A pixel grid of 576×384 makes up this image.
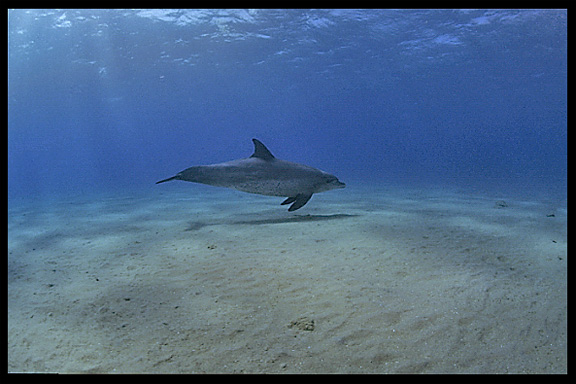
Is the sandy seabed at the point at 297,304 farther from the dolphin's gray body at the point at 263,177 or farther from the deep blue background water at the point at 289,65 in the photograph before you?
the deep blue background water at the point at 289,65

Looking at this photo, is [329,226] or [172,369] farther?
[329,226]

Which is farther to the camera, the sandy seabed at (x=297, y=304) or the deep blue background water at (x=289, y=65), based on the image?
the deep blue background water at (x=289, y=65)

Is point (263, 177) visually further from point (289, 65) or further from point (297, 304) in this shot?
point (289, 65)

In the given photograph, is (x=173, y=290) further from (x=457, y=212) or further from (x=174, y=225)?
(x=457, y=212)

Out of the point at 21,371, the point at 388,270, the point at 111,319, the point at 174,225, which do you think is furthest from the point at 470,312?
the point at 174,225

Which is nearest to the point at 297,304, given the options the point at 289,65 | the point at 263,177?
the point at 263,177

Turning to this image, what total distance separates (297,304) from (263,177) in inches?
187

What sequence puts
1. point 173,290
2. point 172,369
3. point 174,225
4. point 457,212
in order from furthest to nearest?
point 457,212
point 174,225
point 173,290
point 172,369

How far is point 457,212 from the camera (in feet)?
30.9

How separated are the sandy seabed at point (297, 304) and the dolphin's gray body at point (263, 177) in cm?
182

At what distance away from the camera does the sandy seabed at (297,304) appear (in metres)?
2.74

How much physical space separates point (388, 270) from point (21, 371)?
369 centimetres

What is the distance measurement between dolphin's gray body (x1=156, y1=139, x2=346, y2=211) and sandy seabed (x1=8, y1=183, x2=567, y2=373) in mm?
1823

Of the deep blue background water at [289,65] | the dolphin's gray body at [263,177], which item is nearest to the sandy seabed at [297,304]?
the dolphin's gray body at [263,177]
